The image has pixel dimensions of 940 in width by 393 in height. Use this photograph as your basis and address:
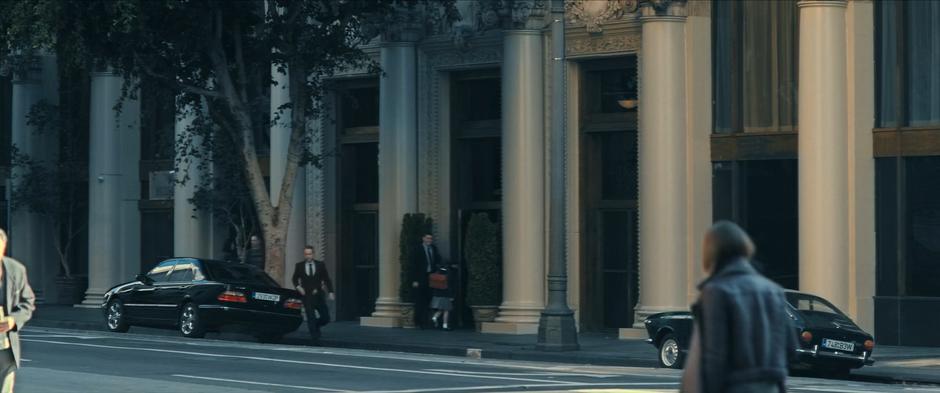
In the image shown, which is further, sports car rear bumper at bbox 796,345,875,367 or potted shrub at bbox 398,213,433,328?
potted shrub at bbox 398,213,433,328

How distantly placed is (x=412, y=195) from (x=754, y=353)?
25901 millimetres

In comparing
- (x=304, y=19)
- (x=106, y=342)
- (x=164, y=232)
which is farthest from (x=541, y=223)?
(x=164, y=232)

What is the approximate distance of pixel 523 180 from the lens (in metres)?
31.6

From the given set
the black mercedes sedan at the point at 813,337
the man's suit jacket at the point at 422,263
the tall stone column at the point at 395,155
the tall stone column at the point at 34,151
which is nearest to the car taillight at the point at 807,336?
the black mercedes sedan at the point at 813,337

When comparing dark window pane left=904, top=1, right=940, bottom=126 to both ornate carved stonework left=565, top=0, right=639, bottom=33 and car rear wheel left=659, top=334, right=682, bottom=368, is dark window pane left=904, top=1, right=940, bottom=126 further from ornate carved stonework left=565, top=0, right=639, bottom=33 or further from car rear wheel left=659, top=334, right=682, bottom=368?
car rear wheel left=659, top=334, right=682, bottom=368

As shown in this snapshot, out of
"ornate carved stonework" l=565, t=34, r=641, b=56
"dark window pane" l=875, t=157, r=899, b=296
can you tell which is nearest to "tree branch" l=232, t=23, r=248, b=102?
"ornate carved stonework" l=565, t=34, r=641, b=56

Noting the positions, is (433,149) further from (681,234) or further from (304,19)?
(681,234)

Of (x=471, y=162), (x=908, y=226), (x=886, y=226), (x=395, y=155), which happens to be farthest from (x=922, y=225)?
(x=395, y=155)

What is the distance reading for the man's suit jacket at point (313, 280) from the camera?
30453 millimetres

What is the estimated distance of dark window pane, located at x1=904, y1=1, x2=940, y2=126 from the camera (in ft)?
88.3

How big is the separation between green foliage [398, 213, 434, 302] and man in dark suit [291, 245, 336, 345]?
9.92 ft

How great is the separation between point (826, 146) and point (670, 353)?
5433 mm

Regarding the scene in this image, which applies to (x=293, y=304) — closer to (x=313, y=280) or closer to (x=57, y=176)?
(x=313, y=280)

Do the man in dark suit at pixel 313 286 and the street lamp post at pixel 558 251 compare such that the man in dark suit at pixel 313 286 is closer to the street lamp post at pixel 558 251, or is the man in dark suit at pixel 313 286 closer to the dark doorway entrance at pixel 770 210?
the street lamp post at pixel 558 251
